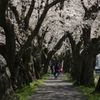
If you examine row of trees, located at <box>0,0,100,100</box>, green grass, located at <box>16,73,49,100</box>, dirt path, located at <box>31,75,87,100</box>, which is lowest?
dirt path, located at <box>31,75,87,100</box>

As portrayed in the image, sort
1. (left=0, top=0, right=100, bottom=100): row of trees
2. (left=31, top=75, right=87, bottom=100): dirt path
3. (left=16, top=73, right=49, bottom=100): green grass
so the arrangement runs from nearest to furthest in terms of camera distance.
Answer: (left=0, top=0, right=100, bottom=100): row of trees, (left=16, top=73, right=49, bottom=100): green grass, (left=31, top=75, right=87, bottom=100): dirt path

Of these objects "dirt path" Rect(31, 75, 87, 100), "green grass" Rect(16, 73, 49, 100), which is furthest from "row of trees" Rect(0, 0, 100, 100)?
"dirt path" Rect(31, 75, 87, 100)

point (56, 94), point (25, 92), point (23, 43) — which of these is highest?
point (23, 43)

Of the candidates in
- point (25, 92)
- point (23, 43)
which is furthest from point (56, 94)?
point (23, 43)

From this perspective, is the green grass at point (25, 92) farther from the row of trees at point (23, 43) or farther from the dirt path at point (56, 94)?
the row of trees at point (23, 43)

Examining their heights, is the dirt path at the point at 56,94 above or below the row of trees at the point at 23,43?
below

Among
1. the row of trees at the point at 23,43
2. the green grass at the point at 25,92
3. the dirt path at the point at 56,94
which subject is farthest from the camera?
the dirt path at the point at 56,94

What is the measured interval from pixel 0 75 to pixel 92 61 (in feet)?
28.5

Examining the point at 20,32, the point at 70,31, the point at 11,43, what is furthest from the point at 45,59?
the point at 11,43

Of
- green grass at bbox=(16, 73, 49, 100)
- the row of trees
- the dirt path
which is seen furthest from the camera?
the dirt path

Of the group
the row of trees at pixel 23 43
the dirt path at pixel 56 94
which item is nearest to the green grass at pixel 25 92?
the dirt path at pixel 56 94

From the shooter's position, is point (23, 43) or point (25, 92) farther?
point (23, 43)

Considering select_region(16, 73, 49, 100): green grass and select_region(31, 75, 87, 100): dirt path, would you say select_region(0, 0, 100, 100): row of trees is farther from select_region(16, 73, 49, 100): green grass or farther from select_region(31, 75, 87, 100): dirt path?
select_region(31, 75, 87, 100): dirt path

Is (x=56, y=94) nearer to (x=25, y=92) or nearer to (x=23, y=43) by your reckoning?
(x=25, y=92)
